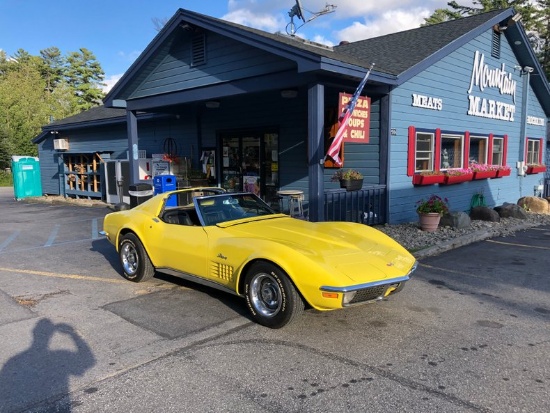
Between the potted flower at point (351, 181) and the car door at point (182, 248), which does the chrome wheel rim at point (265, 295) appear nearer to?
the car door at point (182, 248)

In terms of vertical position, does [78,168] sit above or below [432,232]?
above

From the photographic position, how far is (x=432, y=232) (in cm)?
923

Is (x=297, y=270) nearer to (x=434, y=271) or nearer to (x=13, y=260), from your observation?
Answer: (x=434, y=271)

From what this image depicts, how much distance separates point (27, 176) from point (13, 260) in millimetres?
14746

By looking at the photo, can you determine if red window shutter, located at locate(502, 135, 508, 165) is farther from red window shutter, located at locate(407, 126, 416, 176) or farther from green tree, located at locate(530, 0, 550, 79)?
green tree, located at locate(530, 0, 550, 79)

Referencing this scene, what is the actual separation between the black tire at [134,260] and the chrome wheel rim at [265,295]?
2.08 meters

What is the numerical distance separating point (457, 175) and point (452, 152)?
1.08 meters

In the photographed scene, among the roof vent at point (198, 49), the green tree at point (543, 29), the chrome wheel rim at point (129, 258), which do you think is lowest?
the chrome wheel rim at point (129, 258)

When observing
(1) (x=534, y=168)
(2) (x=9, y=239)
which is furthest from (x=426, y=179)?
(2) (x=9, y=239)

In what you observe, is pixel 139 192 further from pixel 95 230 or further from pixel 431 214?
pixel 431 214

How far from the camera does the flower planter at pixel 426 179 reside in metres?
10.5

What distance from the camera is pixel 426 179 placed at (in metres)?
10.6

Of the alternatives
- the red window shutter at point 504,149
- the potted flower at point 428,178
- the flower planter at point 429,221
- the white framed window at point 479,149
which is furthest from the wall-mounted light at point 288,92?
the red window shutter at point 504,149

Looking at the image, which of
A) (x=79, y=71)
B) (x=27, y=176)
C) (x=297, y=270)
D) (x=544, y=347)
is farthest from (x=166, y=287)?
(x=79, y=71)
